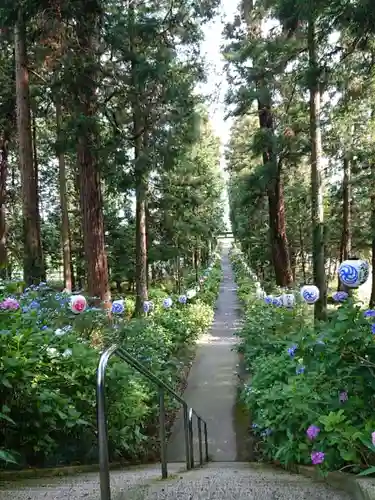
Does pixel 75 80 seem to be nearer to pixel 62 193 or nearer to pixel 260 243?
pixel 62 193

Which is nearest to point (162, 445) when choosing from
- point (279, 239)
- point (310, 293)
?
point (310, 293)

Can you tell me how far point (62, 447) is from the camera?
3.66m

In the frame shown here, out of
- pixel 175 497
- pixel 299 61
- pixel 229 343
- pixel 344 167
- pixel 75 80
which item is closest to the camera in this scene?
pixel 175 497

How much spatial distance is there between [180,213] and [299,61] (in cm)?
761

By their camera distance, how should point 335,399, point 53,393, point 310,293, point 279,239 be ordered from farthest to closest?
point 279,239 < point 310,293 < point 53,393 < point 335,399

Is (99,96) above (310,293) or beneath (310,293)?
above

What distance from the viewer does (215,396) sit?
8359 millimetres

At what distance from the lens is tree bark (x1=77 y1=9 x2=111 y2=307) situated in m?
8.45

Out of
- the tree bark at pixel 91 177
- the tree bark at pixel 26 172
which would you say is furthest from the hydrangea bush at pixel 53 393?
the tree bark at pixel 91 177

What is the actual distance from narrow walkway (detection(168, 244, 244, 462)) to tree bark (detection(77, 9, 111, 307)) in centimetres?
237

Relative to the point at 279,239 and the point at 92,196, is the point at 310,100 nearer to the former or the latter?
the point at 92,196

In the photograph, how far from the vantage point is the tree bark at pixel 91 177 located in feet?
27.7

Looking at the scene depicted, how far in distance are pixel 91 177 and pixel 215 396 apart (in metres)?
4.50

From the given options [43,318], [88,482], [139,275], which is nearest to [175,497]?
[88,482]
